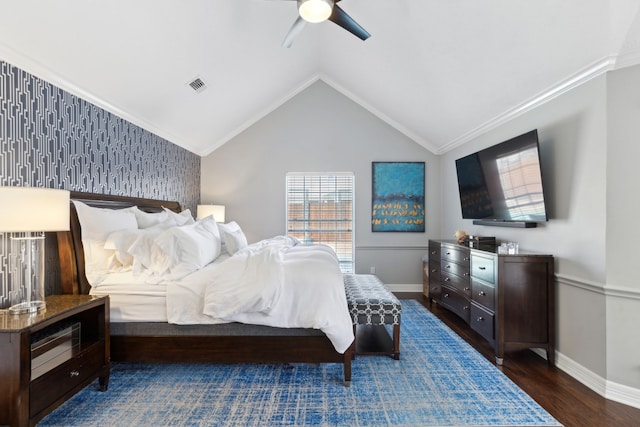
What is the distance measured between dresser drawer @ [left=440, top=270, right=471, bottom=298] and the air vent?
12.3 ft

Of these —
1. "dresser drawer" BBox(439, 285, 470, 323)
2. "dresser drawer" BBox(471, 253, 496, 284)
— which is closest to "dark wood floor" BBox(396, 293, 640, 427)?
"dresser drawer" BBox(439, 285, 470, 323)

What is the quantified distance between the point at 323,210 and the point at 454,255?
7.64ft

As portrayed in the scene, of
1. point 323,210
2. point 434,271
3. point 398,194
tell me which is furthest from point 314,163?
point 434,271

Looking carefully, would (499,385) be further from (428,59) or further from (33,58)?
(33,58)

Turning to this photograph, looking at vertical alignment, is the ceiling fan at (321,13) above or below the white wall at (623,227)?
above

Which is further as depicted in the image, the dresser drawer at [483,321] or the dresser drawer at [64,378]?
the dresser drawer at [483,321]

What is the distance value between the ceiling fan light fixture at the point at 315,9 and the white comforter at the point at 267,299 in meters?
1.96

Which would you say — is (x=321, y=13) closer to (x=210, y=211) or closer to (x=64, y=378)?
(x=64, y=378)

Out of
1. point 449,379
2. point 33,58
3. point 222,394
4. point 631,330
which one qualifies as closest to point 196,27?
point 33,58

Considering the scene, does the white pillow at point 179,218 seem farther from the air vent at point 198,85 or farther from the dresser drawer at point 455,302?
the dresser drawer at point 455,302

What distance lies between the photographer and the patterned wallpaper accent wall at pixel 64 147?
6.85 feet

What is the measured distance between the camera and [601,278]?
7.37 feet

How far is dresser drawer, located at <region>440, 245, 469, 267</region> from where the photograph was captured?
3412 mm

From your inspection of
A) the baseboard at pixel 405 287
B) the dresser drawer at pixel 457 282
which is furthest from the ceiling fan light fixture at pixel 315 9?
the baseboard at pixel 405 287
